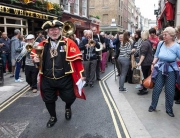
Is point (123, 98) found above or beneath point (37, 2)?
beneath

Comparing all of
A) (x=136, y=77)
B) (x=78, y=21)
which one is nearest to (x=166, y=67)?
(x=136, y=77)

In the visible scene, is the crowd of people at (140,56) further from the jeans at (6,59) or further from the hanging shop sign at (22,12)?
the hanging shop sign at (22,12)

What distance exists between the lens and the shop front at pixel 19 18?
38.4 ft

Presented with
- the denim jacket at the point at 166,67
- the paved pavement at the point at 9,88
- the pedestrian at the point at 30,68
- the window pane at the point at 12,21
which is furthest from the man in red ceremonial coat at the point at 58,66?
the window pane at the point at 12,21

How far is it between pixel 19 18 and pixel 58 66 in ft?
33.3

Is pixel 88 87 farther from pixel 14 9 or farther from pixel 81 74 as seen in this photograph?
pixel 14 9

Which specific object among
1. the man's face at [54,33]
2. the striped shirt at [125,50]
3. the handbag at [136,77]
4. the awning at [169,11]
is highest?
the awning at [169,11]

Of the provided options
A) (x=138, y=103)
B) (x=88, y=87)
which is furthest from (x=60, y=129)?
(x=88, y=87)

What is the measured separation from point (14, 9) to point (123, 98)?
8.52 meters

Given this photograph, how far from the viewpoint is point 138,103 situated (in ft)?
19.4

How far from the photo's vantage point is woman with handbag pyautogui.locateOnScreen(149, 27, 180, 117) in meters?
4.70

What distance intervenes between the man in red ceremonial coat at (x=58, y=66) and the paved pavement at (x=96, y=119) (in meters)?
0.44

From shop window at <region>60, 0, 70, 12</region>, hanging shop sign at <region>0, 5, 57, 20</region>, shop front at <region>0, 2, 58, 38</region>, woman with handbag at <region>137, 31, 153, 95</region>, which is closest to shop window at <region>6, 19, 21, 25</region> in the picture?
shop front at <region>0, 2, 58, 38</region>

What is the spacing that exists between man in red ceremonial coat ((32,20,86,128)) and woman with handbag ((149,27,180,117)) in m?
1.77
